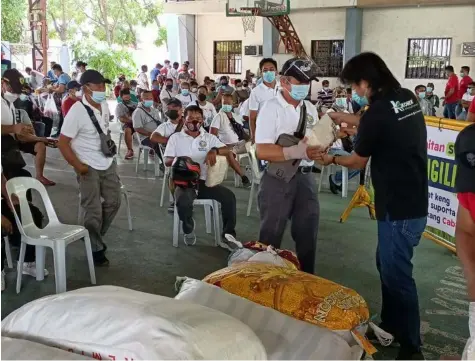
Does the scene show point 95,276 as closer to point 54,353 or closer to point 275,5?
point 54,353

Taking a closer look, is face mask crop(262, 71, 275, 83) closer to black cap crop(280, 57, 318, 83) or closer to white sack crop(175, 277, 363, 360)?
black cap crop(280, 57, 318, 83)

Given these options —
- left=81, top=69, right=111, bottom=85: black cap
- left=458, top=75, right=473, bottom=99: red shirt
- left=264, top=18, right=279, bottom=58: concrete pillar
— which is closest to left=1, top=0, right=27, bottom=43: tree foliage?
left=264, top=18, right=279, bottom=58: concrete pillar

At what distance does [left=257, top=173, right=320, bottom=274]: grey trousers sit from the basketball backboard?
42.1 ft

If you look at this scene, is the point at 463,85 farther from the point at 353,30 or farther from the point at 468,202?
the point at 468,202

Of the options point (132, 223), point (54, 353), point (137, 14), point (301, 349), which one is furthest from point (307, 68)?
point (137, 14)

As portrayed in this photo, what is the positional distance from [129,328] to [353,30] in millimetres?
15566

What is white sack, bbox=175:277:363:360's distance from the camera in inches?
84.0

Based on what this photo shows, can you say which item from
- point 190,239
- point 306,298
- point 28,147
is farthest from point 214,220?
point 28,147

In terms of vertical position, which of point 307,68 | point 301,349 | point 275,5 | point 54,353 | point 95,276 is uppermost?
point 275,5

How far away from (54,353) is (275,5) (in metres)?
15.6

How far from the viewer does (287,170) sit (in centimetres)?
334

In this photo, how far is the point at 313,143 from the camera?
10.2 feet

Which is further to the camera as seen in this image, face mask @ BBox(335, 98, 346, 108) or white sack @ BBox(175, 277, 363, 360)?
face mask @ BBox(335, 98, 346, 108)

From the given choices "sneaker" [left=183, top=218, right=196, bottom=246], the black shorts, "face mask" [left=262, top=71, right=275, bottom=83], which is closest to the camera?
"sneaker" [left=183, top=218, right=196, bottom=246]
